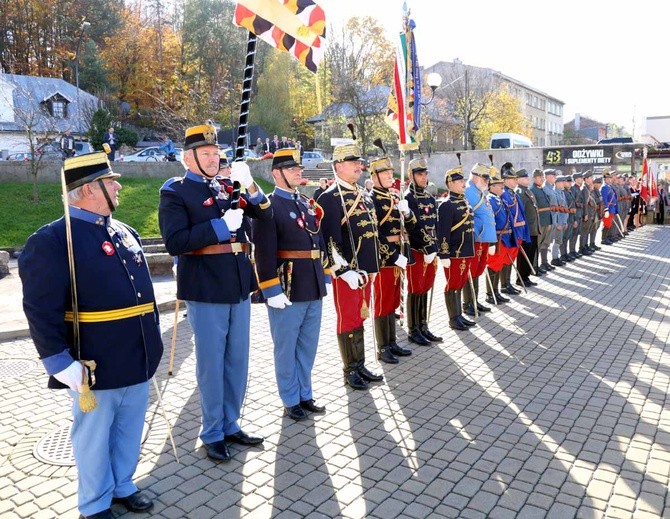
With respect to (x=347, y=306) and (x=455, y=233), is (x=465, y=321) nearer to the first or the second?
(x=455, y=233)

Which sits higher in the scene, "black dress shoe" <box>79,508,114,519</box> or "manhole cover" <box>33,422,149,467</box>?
"black dress shoe" <box>79,508,114,519</box>

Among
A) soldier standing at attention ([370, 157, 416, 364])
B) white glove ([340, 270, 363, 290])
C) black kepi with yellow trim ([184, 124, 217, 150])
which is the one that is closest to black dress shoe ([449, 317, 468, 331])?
soldier standing at attention ([370, 157, 416, 364])

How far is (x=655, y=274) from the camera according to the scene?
474 inches

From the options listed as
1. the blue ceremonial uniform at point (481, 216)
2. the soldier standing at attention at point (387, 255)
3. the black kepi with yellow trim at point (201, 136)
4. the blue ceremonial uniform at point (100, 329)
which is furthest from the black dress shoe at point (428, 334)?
the blue ceremonial uniform at point (100, 329)

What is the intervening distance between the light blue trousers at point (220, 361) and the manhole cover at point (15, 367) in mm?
3069

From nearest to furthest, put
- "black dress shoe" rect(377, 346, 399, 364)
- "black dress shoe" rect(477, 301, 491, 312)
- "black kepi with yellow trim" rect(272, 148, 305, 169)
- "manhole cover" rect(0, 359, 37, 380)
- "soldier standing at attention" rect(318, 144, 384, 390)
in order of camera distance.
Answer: "black kepi with yellow trim" rect(272, 148, 305, 169), "soldier standing at attention" rect(318, 144, 384, 390), "manhole cover" rect(0, 359, 37, 380), "black dress shoe" rect(377, 346, 399, 364), "black dress shoe" rect(477, 301, 491, 312)

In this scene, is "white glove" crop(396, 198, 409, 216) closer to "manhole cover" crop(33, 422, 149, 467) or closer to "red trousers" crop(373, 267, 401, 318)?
"red trousers" crop(373, 267, 401, 318)

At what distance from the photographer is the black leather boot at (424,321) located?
7281 millimetres

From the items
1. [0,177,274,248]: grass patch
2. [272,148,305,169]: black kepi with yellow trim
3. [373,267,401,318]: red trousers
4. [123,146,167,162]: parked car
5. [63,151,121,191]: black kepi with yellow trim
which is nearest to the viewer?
[63,151,121,191]: black kepi with yellow trim

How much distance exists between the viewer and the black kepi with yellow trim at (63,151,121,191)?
329 cm

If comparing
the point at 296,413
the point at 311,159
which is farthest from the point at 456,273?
the point at 311,159

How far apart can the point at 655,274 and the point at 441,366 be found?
7998 millimetres

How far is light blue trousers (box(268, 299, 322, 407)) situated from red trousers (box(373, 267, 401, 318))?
1.37 m

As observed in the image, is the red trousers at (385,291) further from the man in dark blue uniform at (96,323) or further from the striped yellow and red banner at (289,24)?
the man in dark blue uniform at (96,323)
